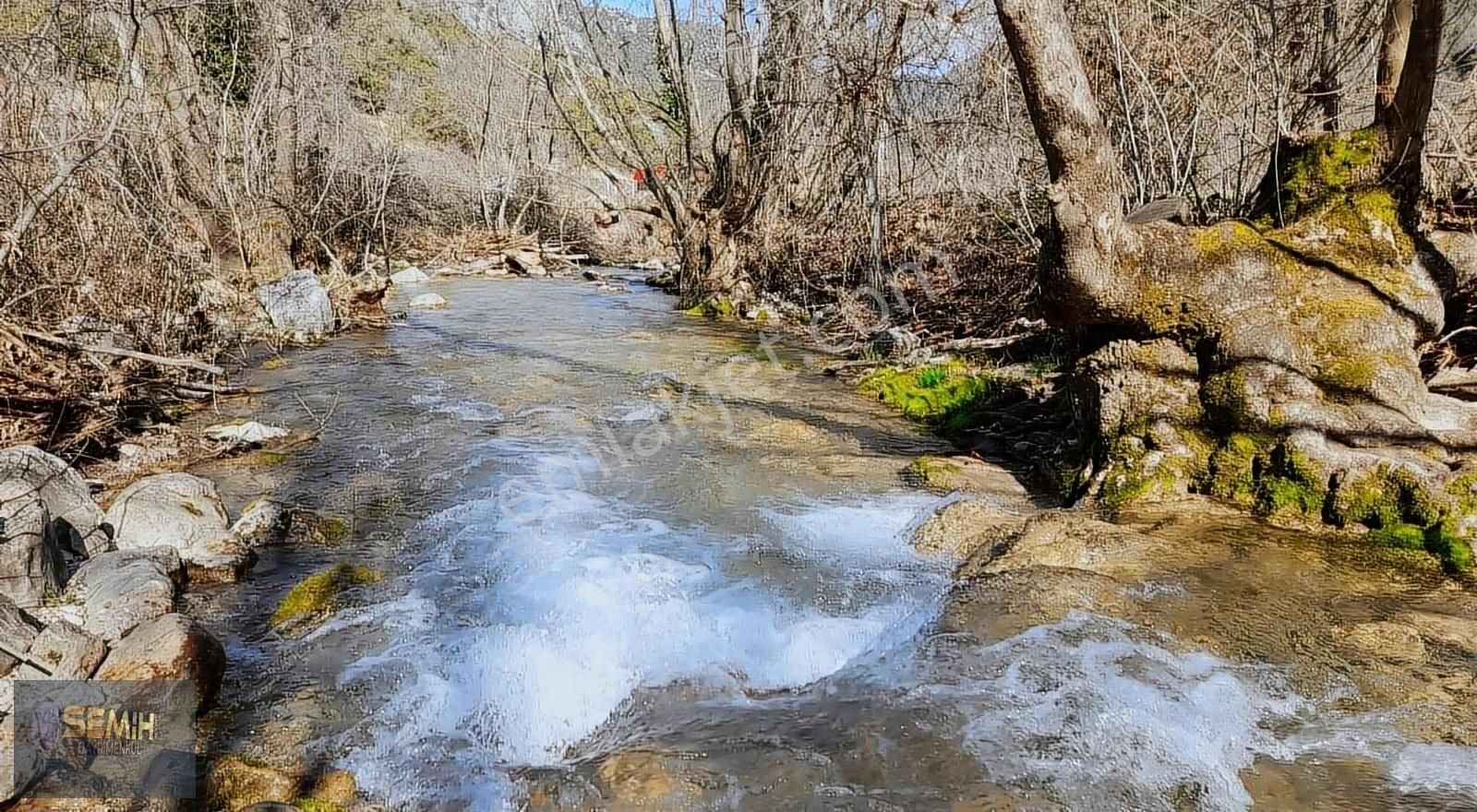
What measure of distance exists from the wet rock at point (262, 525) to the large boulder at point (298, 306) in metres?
6.54

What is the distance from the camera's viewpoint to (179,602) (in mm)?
4328

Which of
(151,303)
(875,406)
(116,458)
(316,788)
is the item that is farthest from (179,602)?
(875,406)

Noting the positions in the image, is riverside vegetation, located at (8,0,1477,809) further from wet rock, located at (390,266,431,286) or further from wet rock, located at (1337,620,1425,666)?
wet rock, located at (390,266,431,286)

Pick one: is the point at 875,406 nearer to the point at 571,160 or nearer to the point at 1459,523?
the point at 1459,523

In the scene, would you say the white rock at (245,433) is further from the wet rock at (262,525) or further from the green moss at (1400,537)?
the green moss at (1400,537)

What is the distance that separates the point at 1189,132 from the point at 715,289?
842 cm

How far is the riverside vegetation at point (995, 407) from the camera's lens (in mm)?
3334

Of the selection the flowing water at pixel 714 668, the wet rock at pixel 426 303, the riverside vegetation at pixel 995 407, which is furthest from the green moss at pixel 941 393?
the wet rock at pixel 426 303

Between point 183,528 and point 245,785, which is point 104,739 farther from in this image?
point 183,528

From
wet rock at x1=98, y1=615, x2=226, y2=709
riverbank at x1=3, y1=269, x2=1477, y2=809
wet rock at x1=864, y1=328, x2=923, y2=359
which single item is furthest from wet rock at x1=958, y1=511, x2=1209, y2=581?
wet rock at x1=864, y1=328, x2=923, y2=359

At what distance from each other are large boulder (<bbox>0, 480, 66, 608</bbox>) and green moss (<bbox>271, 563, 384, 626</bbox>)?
938mm

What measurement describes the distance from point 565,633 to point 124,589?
195 centimetres

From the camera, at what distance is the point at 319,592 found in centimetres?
442

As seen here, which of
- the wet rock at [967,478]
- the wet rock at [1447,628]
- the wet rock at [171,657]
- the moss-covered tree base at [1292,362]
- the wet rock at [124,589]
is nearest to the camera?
the wet rock at [171,657]
